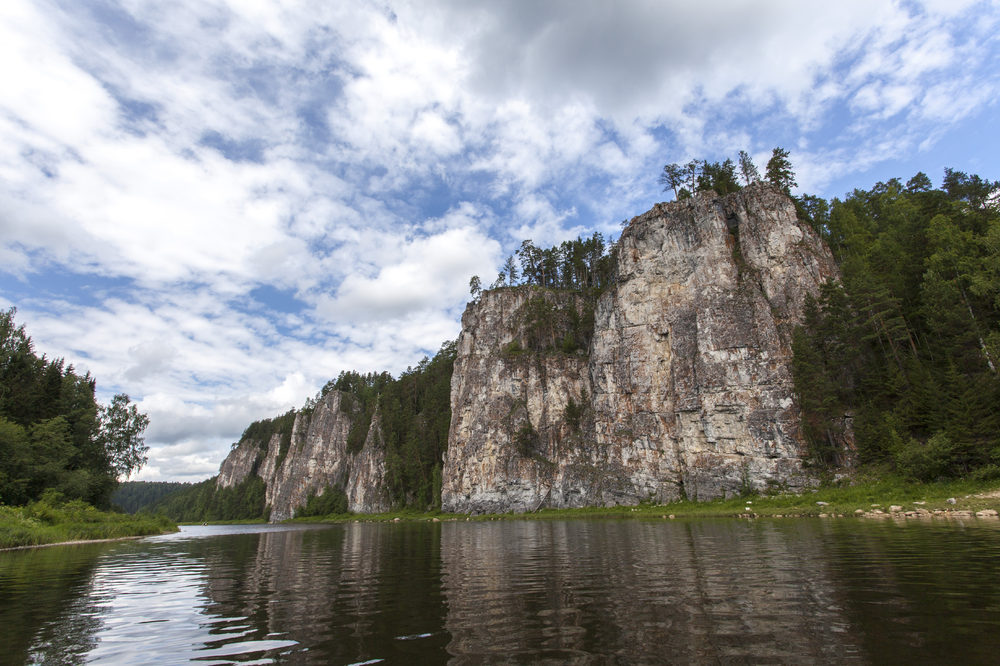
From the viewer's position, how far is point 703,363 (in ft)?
217

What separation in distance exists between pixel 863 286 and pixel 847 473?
20.1 meters

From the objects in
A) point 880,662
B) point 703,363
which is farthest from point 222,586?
point 703,363

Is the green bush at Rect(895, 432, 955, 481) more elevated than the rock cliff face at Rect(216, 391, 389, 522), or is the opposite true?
the rock cliff face at Rect(216, 391, 389, 522)

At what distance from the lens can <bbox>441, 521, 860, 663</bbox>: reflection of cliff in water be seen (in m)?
8.60

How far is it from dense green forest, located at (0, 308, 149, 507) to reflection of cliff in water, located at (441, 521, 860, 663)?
52.6 metres

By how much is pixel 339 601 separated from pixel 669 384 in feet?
209

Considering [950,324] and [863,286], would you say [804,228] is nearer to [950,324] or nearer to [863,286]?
[863,286]

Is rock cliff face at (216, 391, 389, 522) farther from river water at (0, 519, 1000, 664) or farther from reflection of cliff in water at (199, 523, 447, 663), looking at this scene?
river water at (0, 519, 1000, 664)

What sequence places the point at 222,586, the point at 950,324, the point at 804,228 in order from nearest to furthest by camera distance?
the point at 222,586 → the point at 950,324 → the point at 804,228

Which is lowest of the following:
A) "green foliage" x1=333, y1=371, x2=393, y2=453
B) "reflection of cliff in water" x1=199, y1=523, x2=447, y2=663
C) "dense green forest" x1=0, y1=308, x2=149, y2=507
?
"reflection of cliff in water" x1=199, y1=523, x2=447, y2=663

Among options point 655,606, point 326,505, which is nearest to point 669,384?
point 655,606

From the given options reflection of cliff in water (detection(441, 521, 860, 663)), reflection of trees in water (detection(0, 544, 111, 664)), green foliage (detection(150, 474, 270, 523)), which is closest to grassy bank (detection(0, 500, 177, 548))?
reflection of trees in water (detection(0, 544, 111, 664))

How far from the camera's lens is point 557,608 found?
488 inches

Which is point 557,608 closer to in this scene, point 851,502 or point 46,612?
point 46,612
